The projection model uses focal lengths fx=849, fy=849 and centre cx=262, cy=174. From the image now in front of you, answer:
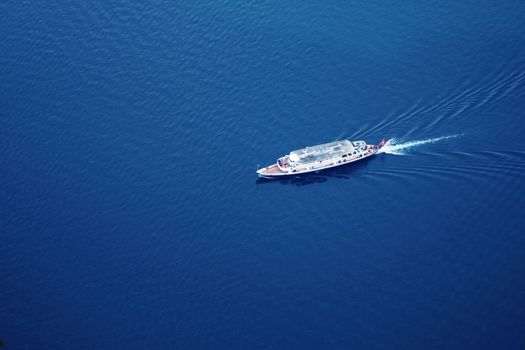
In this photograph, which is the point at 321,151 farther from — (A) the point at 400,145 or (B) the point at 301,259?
(B) the point at 301,259

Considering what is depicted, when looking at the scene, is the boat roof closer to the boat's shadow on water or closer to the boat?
the boat

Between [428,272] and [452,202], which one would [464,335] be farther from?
[452,202]

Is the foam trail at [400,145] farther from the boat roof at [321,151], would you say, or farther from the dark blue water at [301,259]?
the boat roof at [321,151]

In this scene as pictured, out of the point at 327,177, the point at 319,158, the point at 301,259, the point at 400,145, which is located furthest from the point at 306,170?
the point at 301,259

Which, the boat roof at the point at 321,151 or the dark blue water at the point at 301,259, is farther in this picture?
the boat roof at the point at 321,151

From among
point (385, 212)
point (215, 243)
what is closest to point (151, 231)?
point (215, 243)

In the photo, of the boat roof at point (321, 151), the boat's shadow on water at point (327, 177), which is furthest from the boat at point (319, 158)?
the boat's shadow on water at point (327, 177)
